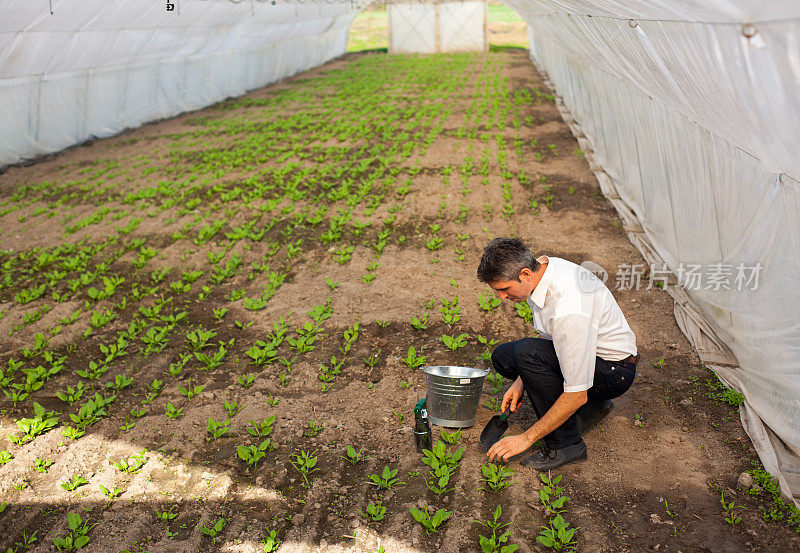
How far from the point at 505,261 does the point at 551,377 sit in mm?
770

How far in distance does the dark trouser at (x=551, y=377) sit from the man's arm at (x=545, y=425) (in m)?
0.20

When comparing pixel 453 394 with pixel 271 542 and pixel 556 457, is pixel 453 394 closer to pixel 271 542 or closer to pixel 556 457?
pixel 556 457

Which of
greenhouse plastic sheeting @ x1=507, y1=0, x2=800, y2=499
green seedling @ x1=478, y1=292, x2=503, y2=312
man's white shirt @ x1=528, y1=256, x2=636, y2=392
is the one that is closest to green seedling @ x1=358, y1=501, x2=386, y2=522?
man's white shirt @ x1=528, y1=256, x2=636, y2=392

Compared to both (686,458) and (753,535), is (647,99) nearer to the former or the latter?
(686,458)

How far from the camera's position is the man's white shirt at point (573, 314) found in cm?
290

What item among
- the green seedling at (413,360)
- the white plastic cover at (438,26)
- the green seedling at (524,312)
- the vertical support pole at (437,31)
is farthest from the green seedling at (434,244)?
the vertical support pole at (437,31)

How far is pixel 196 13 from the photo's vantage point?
541 inches

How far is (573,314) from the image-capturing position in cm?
289

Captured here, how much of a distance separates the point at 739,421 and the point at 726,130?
6.24 feet

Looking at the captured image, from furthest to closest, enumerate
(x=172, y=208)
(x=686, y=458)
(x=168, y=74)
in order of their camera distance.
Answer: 1. (x=168, y=74)
2. (x=172, y=208)
3. (x=686, y=458)

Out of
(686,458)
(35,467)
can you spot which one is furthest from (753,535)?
(35,467)

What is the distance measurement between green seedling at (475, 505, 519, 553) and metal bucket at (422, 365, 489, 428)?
693 millimetres

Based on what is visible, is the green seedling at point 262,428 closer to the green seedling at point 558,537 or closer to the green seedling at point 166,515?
the green seedling at point 166,515

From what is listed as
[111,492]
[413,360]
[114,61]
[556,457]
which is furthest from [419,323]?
[114,61]
